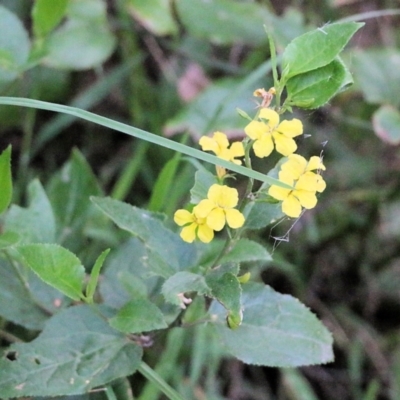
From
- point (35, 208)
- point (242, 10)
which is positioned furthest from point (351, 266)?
point (35, 208)

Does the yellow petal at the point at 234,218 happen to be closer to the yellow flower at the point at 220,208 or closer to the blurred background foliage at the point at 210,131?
the yellow flower at the point at 220,208

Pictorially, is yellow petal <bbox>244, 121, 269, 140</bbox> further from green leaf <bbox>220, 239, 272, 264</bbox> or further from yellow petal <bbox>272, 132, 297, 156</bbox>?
green leaf <bbox>220, 239, 272, 264</bbox>

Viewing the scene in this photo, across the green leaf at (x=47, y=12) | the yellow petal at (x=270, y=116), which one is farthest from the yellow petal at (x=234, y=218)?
the green leaf at (x=47, y=12)

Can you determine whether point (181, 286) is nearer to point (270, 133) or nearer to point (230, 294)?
point (230, 294)

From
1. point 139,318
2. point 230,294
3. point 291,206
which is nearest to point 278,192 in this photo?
point 291,206

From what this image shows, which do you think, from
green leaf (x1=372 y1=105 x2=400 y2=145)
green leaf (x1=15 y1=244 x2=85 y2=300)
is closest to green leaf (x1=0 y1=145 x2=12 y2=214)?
green leaf (x1=15 y1=244 x2=85 y2=300)

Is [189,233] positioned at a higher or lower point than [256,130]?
lower
